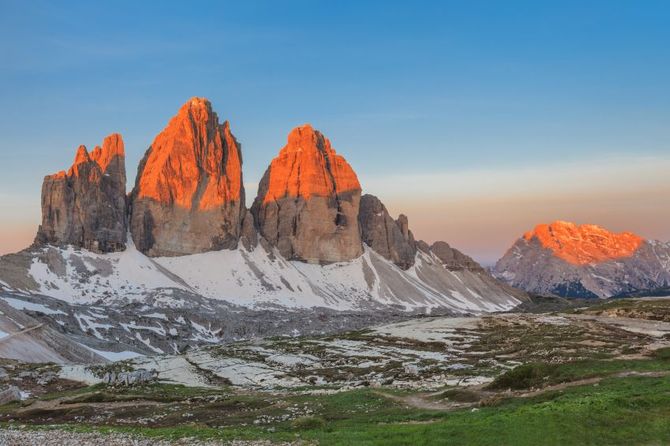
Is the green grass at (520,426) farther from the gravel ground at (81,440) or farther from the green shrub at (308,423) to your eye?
the gravel ground at (81,440)

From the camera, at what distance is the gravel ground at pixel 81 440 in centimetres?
3516

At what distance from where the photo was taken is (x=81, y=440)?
3850 centimetres

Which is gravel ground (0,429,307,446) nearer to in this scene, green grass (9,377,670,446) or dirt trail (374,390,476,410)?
green grass (9,377,670,446)

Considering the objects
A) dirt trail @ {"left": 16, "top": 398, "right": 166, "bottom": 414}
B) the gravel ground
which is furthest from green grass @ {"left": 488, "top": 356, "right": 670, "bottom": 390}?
dirt trail @ {"left": 16, "top": 398, "right": 166, "bottom": 414}

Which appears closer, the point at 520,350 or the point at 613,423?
the point at 613,423

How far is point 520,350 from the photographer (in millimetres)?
106562

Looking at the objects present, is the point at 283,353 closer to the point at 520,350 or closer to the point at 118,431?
the point at 520,350

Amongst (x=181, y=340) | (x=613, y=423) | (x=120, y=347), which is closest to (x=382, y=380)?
(x=613, y=423)

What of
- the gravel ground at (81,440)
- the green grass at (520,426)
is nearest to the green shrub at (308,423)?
the green grass at (520,426)

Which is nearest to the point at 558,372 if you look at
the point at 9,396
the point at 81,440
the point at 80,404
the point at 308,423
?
the point at 308,423

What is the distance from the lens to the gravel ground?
35156 millimetres

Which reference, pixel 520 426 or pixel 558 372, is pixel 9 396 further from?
pixel 520 426

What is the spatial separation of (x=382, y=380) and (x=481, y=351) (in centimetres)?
4621

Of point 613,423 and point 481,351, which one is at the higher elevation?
point 613,423
